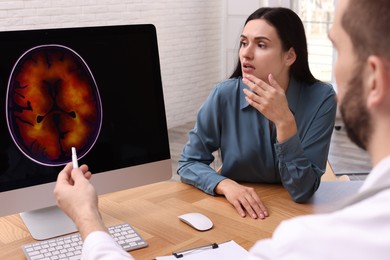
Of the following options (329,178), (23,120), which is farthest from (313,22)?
(23,120)

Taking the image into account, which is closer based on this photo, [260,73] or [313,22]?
[260,73]

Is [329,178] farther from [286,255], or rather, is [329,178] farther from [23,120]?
[286,255]

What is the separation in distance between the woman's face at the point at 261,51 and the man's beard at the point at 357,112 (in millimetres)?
1031

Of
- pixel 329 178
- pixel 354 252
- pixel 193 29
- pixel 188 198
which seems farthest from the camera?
pixel 193 29

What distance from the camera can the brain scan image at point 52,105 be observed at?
1266 mm

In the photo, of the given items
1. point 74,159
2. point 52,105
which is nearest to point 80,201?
point 74,159

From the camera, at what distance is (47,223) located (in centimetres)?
135

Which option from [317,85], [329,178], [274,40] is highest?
[274,40]

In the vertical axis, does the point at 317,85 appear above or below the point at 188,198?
above

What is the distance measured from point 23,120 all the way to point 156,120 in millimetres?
342

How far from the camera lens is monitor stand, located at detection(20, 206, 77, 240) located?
1.31m

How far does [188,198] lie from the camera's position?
159 cm

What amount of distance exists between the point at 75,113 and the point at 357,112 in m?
0.79

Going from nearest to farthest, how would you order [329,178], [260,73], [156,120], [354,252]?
[354,252] < [156,120] < [260,73] < [329,178]
